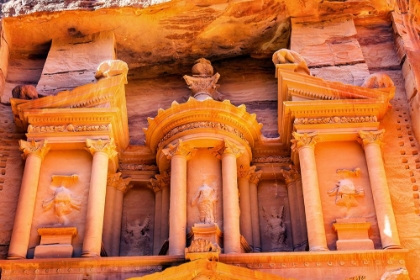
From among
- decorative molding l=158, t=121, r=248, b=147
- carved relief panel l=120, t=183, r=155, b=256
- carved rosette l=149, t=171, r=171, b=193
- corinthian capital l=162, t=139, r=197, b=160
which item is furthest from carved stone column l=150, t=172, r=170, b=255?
decorative molding l=158, t=121, r=248, b=147

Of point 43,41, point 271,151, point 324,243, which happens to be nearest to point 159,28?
point 43,41

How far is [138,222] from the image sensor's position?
40.7ft

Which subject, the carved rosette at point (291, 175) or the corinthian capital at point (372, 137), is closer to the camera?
the corinthian capital at point (372, 137)

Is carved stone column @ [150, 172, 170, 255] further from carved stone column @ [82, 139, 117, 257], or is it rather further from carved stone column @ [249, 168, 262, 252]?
carved stone column @ [249, 168, 262, 252]

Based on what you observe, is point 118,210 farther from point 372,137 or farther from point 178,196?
point 372,137

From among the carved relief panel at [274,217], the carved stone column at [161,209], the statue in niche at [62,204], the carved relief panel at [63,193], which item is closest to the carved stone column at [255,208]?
the carved relief panel at [274,217]

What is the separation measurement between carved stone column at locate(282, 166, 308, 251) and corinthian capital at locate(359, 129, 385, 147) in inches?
51.0

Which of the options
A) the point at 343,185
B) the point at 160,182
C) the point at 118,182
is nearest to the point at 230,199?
the point at 160,182

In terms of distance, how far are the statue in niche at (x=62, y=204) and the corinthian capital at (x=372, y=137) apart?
4.76 m

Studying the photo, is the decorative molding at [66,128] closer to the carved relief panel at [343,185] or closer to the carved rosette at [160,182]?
the carved rosette at [160,182]

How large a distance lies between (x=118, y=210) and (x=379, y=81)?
5.09m

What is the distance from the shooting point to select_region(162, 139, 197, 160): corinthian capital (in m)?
11.9

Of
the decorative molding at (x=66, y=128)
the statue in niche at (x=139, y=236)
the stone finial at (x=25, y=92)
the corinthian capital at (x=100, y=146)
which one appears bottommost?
the statue in niche at (x=139, y=236)

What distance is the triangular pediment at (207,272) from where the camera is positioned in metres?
9.61
